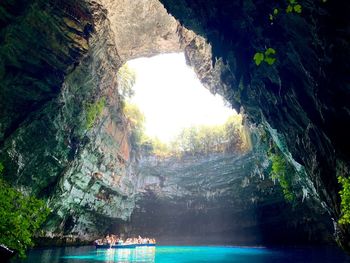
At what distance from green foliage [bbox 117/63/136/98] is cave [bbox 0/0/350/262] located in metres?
1.80

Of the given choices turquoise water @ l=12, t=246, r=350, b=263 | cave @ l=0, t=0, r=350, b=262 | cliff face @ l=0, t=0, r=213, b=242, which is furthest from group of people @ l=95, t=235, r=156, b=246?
turquoise water @ l=12, t=246, r=350, b=263

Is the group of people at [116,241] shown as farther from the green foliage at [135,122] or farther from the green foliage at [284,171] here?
the green foliage at [284,171]

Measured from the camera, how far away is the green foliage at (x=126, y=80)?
29641 millimetres

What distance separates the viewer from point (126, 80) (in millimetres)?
29953

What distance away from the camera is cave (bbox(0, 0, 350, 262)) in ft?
32.7

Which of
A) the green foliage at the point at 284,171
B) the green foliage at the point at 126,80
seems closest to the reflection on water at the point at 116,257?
the green foliage at the point at 284,171

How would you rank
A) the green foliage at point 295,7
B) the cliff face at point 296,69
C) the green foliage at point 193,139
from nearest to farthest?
the green foliage at point 295,7 → the cliff face at point 296,69 → the green foliage at point 193,139

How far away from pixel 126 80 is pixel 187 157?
10.5m

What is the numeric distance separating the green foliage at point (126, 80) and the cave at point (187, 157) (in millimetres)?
1804

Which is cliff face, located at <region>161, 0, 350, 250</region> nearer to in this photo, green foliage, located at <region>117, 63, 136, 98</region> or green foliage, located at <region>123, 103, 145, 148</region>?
green foliage, located at <region>117, 63, 136, 98</region>

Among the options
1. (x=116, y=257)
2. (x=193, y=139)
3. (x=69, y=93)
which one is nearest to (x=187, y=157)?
(x=193, y=139)

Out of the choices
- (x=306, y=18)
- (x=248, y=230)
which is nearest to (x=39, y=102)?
(x=306, y=18)

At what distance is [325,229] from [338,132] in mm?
26550

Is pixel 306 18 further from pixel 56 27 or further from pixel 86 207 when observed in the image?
pixel 86 207
